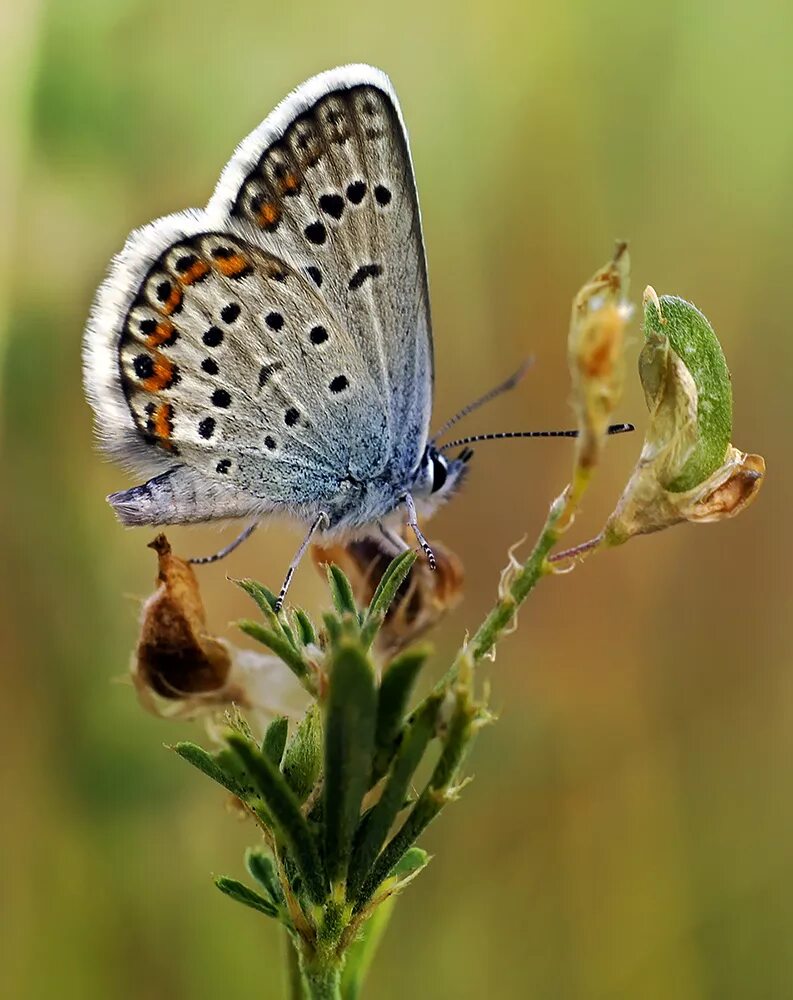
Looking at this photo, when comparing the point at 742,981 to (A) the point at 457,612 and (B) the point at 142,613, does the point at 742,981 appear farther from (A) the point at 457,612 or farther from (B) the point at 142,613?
(B) the point at 142,613

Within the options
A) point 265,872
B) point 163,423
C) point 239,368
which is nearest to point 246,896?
point 265,872

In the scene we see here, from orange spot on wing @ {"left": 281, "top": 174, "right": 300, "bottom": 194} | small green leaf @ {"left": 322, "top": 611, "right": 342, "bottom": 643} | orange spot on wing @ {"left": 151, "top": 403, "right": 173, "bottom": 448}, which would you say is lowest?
small green leaf @ {"left": 322, "top": 611, "right": 342, "bottom": 643}

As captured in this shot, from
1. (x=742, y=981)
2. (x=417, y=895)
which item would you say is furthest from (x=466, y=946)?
(x=742, y=981)

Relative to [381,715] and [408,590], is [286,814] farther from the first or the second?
[408,590]

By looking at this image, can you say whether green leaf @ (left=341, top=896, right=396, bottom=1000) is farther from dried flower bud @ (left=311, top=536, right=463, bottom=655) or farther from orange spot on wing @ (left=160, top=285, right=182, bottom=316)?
orange spot on wing @ (left=160, top=285, right=182, bottom=316)

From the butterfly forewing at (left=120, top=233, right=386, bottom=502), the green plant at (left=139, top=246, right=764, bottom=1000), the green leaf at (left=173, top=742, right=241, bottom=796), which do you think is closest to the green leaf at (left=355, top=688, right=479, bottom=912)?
the green plant at (left=139, top=246, right=764, bottom=1000)

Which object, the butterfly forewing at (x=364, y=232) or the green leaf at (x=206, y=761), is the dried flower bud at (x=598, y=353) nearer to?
the green leaf at (x=206, y=761)
